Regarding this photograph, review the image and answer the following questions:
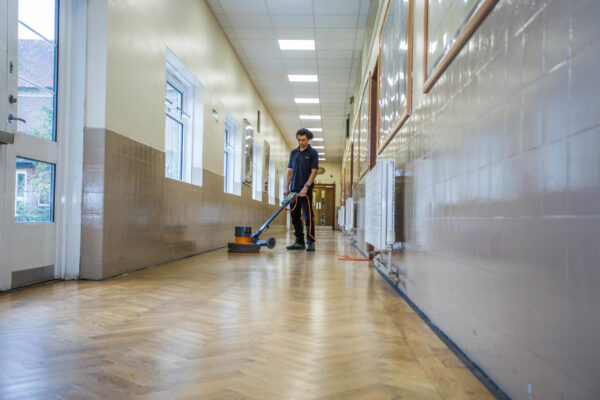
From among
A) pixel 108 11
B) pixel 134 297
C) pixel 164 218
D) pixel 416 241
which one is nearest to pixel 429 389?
pixel 416 241

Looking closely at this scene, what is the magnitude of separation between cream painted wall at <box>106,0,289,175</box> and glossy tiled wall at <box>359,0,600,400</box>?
2.45m

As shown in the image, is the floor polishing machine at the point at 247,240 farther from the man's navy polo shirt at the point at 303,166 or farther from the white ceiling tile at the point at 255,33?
the white ceiling tile at the point at 255,33

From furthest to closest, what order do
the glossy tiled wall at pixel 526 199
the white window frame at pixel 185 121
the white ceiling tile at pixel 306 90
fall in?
the white ceiling tile at pixel 306 90, the white window frame at pixel 185 121, the glossy tiled wall at pixel 526 199

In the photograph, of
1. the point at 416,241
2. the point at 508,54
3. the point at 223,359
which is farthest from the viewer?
the point at 416,241

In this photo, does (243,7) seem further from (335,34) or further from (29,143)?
(29,143)

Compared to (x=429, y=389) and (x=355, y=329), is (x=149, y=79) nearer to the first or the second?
(x=355, y=329)

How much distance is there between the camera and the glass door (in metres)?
2.40

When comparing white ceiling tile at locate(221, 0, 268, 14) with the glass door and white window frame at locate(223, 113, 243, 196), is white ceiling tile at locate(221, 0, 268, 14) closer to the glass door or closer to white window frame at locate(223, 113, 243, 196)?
white window frame at locate(223, 113, 243, 196)

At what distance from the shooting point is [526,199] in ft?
3.23

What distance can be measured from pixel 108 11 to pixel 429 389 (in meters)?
3.11

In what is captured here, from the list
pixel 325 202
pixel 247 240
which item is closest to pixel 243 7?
pixel 247 240

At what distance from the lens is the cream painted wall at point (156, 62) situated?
3.13m

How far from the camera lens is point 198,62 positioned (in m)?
5.09

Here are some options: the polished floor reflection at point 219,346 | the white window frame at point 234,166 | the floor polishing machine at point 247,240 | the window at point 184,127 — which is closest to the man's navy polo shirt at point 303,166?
the floor polishing machine at point 247,240
